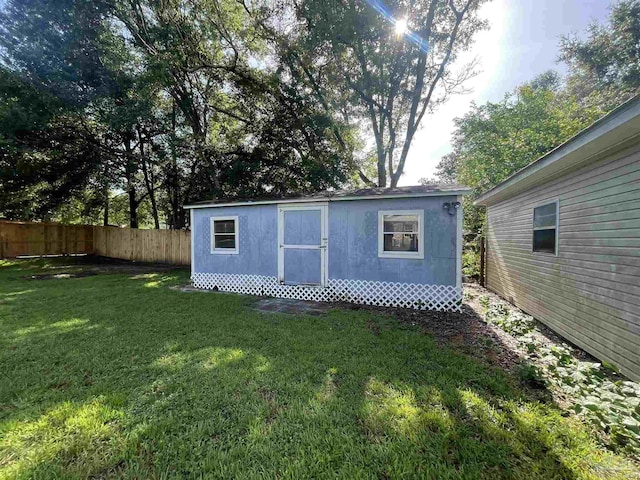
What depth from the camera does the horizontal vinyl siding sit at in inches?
119

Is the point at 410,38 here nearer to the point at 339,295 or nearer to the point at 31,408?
the point at 339,295

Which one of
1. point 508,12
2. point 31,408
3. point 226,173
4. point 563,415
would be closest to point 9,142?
point 226,173

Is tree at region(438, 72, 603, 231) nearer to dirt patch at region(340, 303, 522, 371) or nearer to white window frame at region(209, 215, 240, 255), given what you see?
dirt patch at region(340, 303, 522, 371)

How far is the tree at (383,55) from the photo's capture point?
9.85 m

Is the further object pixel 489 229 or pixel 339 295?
pixel 489 229

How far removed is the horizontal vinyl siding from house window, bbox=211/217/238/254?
691 centimetres

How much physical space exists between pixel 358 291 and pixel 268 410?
4.24 meters

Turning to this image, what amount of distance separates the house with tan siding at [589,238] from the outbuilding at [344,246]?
138cm

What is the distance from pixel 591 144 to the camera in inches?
131

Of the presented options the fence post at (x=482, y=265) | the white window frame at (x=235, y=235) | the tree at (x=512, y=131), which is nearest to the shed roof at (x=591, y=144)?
the fence post at (x=482, y=265)

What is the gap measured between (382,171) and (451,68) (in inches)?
201

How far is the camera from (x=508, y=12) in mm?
9539

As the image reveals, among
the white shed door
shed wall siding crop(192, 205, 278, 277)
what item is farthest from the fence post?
shed wall siding crop(192, 205, 278, 277)

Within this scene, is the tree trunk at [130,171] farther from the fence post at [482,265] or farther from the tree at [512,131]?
the tree at [512,131]
